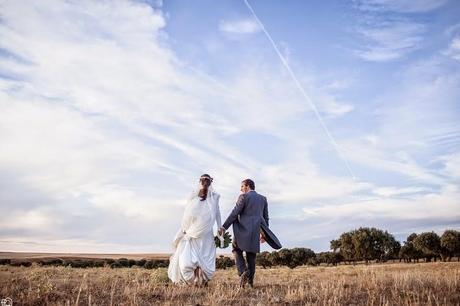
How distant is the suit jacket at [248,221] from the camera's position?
36.0 ft

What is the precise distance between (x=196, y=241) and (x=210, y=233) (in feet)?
1.51

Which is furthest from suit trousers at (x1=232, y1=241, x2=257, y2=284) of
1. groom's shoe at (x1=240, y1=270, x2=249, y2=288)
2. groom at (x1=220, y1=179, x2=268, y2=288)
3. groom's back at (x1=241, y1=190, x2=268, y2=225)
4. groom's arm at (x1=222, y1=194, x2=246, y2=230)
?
groom's back at (x1=241, y1=190, x2=268, y2=225)

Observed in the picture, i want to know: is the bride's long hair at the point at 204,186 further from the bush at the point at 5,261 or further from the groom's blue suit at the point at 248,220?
the bush at the point at 5,261

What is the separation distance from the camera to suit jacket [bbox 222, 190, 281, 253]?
10961 millimetres

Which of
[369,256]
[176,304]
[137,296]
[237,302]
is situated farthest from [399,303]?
[369,256]

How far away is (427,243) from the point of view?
7344 centimetres

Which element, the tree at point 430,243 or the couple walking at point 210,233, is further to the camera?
the tree at point 430,243

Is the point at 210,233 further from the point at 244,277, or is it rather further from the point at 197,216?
the point at 244,277

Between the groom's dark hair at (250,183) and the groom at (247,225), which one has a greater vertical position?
the groom's dark hair at (250,183)

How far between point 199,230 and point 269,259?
73.4 m

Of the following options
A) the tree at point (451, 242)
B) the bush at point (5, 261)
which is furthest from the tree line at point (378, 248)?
the bush at point (5, 261)

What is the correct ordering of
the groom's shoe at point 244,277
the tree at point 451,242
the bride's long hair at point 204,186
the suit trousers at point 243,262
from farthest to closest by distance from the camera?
the tree at point 451,242 → the bride's long hair at point 204,186 → the suit trousers at point 243,262 → the groom's shoe at point 244,277

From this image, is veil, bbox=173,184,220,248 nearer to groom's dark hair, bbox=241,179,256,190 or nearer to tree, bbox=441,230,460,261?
groom's dark hair, bbox=241,179,256,190

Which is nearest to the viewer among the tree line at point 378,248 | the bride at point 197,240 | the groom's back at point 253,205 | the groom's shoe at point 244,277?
the groom's shoe at point 244,277
